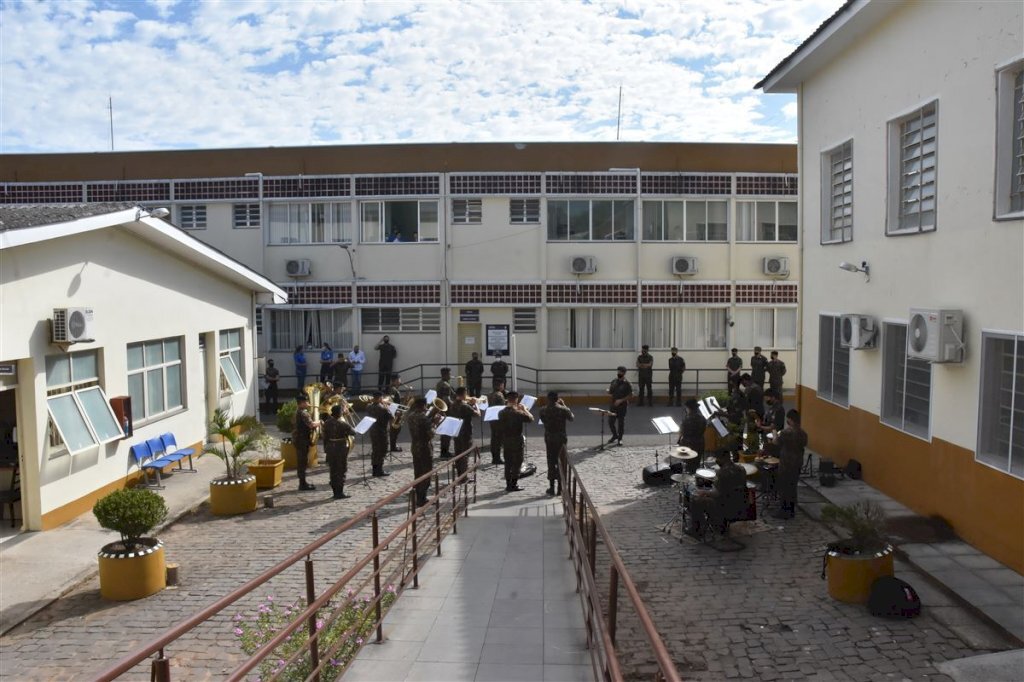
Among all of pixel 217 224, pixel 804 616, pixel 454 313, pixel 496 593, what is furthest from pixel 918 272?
pixel 217 224

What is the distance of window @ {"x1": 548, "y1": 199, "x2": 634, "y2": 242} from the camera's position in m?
24.8

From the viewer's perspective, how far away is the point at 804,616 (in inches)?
308

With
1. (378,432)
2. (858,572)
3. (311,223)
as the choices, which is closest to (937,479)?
(858,572)

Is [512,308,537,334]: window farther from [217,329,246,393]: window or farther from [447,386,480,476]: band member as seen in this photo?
[447,386,480,476]: band member

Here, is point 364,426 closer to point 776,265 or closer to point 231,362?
point 231,362

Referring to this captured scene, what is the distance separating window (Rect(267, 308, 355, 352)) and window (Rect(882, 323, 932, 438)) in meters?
17.2

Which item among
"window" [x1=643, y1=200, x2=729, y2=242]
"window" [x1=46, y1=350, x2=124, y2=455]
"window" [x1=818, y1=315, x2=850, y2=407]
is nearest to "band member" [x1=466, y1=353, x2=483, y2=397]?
"window" [x1=643, y1=200, x2=729, y2=242]

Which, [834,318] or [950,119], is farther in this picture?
[834,318]

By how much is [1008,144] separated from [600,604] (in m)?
7.68

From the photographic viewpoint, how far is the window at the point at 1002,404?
876 cm

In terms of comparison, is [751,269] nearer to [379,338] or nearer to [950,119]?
[379,338]

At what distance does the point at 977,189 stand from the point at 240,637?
382 inches

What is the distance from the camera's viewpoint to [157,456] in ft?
46.8

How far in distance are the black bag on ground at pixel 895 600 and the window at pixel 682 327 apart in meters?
17.3
